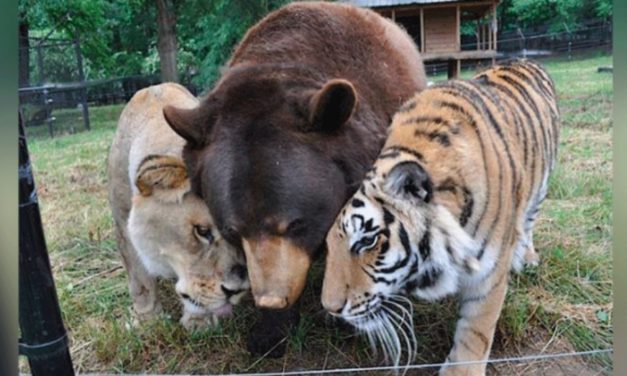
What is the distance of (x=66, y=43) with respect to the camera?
1.98 metres

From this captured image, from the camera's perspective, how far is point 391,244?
53.5 inches

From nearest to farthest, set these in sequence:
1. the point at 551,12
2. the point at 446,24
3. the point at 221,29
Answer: the point at 551,12, the point at 221,29, the point at 446,24

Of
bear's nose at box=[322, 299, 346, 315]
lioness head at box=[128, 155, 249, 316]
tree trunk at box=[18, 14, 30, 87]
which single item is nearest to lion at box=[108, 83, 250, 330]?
lioness head at box=[128, 155, 249, 316]

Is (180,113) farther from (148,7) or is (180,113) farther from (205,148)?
(148,7)

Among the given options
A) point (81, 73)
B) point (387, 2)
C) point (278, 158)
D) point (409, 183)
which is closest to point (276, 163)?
point (278, 158)

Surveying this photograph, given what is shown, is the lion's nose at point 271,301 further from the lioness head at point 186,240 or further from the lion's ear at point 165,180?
the lion's ear at point 165,180

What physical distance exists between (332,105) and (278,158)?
0.19 m

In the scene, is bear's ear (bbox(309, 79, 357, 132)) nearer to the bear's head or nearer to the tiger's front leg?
the bear's head

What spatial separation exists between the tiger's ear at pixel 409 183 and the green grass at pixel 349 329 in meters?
0.43

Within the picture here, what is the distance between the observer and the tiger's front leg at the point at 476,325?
157cm

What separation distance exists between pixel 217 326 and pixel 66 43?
107 cm

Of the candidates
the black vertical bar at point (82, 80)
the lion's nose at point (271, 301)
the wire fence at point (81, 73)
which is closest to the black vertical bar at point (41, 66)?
the wire fence at point (81, 73)

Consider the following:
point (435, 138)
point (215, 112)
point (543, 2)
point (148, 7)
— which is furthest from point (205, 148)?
point (543, 2)

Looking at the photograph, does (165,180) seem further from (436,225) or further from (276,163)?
(436,225)
